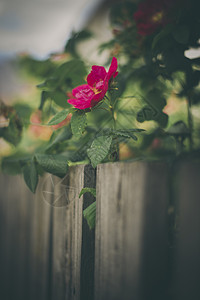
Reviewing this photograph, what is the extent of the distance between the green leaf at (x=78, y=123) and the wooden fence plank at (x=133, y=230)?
12 centimetres

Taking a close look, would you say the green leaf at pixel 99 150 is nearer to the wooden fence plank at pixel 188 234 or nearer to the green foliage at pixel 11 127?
the wooden fence plank at pixel 188 234

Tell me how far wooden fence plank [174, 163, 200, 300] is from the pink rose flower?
11.2 inches

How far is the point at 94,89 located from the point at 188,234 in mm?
428

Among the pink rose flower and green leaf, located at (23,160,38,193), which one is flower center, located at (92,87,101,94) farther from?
green leaf, located at (23,160,38,193)

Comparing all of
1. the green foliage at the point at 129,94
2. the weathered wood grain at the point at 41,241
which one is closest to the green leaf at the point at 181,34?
the green foliage at the point at 129,94

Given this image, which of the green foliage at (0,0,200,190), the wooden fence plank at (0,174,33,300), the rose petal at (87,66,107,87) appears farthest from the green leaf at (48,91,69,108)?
the wooden fence plank at (0,174,33,300)

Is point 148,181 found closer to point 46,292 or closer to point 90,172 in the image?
point 90,172

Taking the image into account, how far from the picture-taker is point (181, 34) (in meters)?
0.91

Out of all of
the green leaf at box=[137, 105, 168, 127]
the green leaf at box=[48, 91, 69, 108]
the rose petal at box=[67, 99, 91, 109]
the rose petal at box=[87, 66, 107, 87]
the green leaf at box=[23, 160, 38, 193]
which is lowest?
the green leaf at box=[23, 160, 38, 193]

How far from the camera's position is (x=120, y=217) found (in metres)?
0.70

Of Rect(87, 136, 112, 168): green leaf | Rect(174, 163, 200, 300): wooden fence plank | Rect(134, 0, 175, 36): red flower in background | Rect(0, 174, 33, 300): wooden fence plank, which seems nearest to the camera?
Rect(174, 163, 200, 300): wooden fence plank

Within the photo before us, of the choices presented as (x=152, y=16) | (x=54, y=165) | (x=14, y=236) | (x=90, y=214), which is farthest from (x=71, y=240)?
(x=152, y=16)

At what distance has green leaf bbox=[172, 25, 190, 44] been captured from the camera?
900 millimetres

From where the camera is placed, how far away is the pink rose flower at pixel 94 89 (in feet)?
2.37
